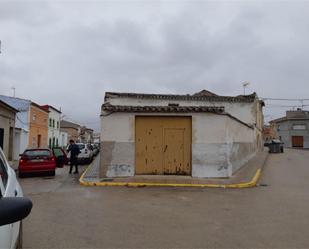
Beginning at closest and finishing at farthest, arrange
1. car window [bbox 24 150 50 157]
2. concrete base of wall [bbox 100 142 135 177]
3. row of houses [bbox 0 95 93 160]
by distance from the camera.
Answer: concrete base of wall [bbox 100 142 135 177], car window [bbox 24 150 50 157], row of houses [bbox 0 95 93 160]

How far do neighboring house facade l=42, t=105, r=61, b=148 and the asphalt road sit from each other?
32800mm

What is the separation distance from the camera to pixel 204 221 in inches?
300

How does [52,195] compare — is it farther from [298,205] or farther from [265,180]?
[265,180]

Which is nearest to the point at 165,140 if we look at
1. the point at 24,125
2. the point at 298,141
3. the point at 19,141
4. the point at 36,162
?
the point at 36,162

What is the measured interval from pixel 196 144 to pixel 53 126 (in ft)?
116

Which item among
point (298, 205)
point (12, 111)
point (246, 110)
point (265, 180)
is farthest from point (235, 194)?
point (246, 110)

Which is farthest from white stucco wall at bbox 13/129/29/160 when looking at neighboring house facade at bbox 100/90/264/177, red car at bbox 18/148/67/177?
neighboring house facade at bbox 100/90/264/177

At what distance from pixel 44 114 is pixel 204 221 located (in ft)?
119

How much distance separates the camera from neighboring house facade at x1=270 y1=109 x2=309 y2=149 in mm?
63694

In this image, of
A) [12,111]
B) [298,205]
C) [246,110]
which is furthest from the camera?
[246,110]

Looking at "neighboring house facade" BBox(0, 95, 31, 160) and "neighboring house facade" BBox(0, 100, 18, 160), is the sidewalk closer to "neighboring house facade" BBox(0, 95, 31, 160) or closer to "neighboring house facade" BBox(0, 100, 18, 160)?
"neighboring house facade" BBox(0, 100, 18, 160)

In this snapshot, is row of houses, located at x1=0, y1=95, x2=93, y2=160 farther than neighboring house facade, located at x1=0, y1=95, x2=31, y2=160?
No

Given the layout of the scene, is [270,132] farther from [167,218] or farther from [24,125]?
[167,218]

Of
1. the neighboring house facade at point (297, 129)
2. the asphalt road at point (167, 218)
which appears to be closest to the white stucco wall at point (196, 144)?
the asphalt road at point (167, 218)
